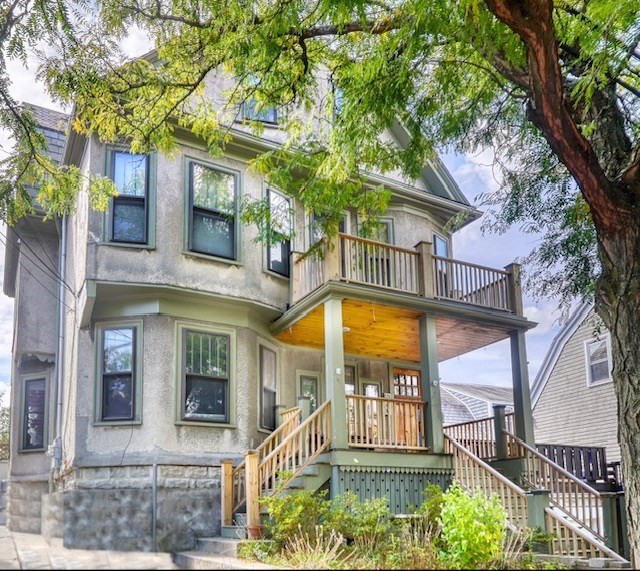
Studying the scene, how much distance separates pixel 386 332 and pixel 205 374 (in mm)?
3866

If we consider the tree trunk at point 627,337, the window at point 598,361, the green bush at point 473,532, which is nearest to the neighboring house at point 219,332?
the green bush at point 473,532

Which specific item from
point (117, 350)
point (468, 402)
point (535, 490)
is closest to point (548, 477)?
point (535, 490)

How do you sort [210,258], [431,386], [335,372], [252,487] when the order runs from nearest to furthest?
1. [252,487]
2. [335,372]
3. [431,386]
4. [210,258]

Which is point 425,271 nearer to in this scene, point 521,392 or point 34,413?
point 521,392

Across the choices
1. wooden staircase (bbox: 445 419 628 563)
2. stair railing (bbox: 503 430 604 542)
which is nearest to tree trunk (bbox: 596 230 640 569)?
wooden staircase (bbox: 445 419 628 563)

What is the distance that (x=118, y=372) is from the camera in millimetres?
12492

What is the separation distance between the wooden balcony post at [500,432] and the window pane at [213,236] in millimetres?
5987

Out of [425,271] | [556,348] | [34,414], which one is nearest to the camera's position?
[425,271]

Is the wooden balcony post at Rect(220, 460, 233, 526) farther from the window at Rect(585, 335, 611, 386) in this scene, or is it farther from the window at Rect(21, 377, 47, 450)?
the window at Rect(585, 335, 611, 386)

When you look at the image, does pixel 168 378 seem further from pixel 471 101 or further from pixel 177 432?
pixel 471 101

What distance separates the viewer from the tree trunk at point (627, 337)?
8352 millimetres

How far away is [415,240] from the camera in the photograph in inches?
672

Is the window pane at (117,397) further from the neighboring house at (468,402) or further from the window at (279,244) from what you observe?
the neighboring house at (468,402)

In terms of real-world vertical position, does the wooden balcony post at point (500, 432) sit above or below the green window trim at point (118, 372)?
below
